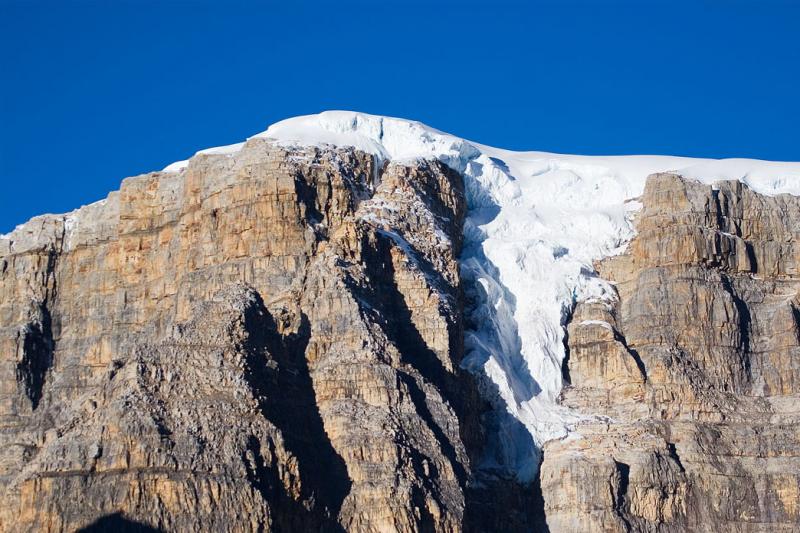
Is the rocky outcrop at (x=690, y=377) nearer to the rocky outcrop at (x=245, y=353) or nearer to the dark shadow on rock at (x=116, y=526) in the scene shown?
the rocky outcrop at (x=245, y=353)

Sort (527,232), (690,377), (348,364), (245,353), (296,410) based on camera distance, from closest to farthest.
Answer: (245,353) < (296,410) < (348,364) < (690,377) < (527,232)

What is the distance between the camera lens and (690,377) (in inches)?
6796

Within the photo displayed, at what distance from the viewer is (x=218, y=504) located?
480 ft

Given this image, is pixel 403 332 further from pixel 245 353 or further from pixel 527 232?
pixel 527 232

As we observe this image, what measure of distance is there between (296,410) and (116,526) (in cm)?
1726

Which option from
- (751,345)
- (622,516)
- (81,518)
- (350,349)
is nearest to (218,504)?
(81,518)

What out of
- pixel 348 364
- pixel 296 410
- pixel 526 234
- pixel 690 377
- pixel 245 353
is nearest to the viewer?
pixel 245 353

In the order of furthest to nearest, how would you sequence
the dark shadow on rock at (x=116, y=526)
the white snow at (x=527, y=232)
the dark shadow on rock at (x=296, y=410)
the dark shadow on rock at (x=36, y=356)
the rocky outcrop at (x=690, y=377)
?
the dark shadow on rock at (x=36, y=356), the white snow at (x=527, y=232), the rocky outcrop at (x=690, y=377), the dark shadow on rock at (x=296, y=410), the dark shadow on rock at (x=116, y=526)

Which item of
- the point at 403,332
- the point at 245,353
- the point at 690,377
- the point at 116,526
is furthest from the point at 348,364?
the point at 690,377

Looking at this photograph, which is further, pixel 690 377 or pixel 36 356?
pixel 36 356

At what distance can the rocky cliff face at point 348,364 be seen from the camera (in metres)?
149

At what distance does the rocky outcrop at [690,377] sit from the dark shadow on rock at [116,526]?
31.6 metres

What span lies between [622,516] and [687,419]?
9.86m

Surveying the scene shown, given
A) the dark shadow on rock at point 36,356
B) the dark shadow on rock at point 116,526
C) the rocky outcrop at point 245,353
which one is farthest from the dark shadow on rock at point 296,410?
the dark shadow on rock at point 36,356
